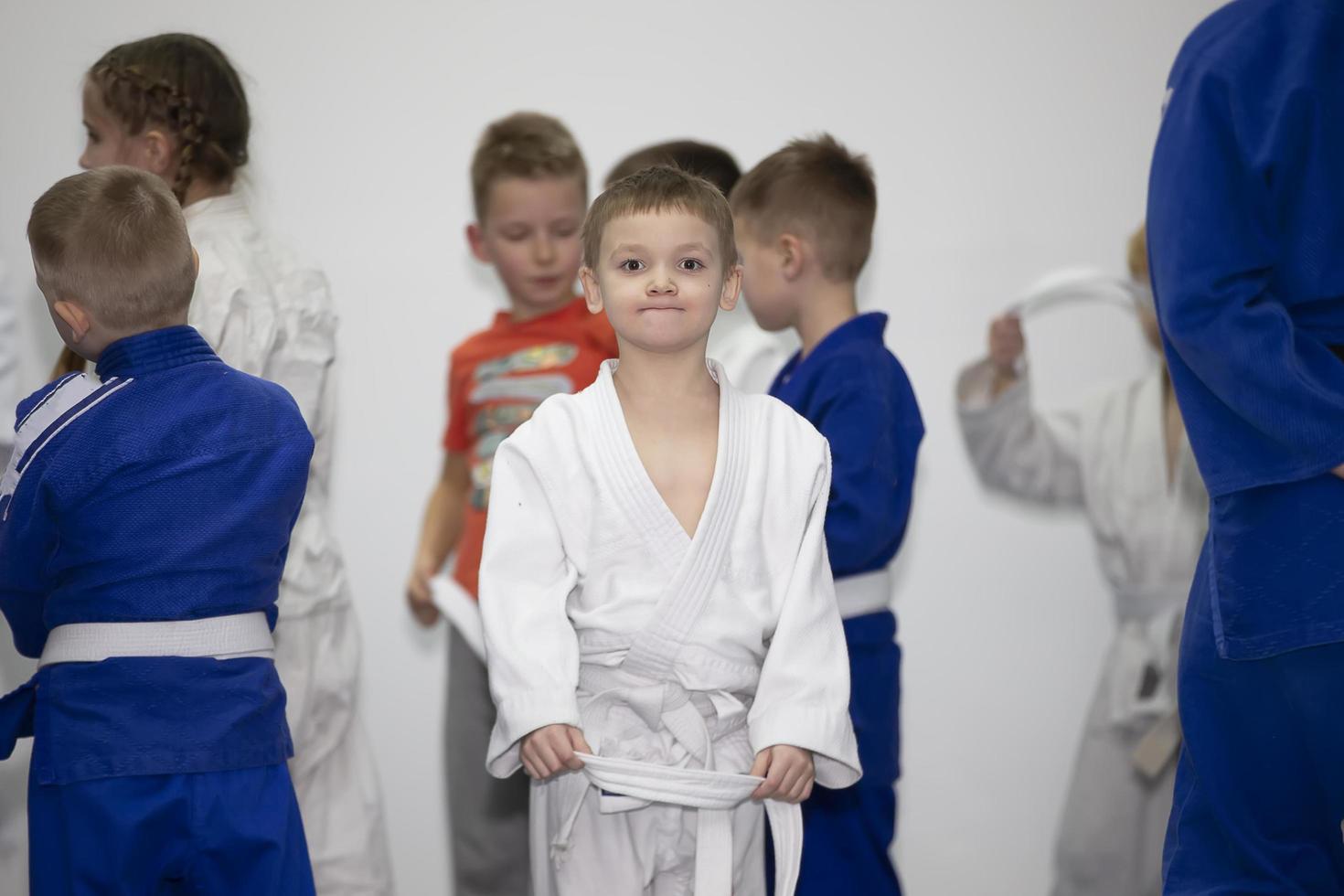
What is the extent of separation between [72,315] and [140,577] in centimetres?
31

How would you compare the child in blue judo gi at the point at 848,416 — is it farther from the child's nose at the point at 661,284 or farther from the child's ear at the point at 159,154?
the child's ear at the point at 159,154

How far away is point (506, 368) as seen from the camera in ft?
8.42

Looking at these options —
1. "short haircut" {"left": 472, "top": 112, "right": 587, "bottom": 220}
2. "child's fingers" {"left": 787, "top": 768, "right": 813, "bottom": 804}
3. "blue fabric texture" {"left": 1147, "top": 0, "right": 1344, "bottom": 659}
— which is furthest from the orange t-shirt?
"blue fabric texture" {"left": 1147, "top": 0, "right": 1344, "bottom": 659}

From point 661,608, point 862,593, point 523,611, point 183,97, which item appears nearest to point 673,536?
point 661,608

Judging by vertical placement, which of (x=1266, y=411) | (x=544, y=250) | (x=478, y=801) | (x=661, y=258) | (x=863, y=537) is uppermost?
(x=544, y=250)

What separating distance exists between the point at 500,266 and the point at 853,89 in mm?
992

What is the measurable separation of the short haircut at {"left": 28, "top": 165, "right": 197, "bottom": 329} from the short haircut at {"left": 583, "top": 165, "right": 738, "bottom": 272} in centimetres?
48

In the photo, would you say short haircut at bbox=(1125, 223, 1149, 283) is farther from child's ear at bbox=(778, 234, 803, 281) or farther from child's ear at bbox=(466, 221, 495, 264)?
child's ear at bbox=(466, 221, 495, 264)

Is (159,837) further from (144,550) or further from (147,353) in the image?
(147,353)

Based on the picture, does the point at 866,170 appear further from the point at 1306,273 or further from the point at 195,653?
the point at 195,653

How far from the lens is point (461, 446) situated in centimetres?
265

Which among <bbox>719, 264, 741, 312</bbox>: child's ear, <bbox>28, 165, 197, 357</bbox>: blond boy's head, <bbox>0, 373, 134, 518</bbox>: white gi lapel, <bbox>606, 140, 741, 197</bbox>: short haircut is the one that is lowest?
<bbox>0, 373, 134, 518</bbox>: white gi lapel

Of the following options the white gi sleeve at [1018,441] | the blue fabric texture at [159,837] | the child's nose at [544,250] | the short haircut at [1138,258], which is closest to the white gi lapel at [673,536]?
the blue fabric texture at [159,837]

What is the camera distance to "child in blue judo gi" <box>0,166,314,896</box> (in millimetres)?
1584
